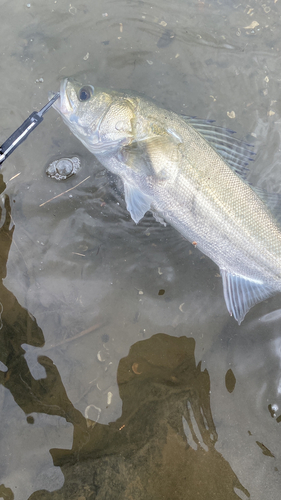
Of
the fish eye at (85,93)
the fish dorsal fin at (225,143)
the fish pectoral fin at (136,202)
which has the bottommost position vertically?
the fish pectoral fin at (136,202)

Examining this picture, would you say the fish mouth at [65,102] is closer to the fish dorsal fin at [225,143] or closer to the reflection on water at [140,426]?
the fish dorsal fin at [225,143]

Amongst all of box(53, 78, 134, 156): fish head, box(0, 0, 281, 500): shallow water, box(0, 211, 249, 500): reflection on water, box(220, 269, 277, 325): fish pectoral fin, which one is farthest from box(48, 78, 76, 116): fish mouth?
box(220, 269, 277, 325): fish pectoral fin

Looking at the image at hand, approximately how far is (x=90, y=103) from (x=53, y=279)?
167 cm

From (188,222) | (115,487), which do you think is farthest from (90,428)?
(188,222)

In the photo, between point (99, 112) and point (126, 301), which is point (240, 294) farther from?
point (99, 112)

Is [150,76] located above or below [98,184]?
above

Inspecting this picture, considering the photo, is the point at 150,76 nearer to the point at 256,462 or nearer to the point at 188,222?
the point at 188,222

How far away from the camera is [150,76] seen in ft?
10.8

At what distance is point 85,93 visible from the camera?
261 centimetres

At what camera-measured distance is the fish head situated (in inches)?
101

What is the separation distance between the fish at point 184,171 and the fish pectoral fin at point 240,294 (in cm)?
12

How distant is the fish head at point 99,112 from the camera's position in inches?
101

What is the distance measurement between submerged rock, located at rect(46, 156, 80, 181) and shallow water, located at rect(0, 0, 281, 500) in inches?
2.6

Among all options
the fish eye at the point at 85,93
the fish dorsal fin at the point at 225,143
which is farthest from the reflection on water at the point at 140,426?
the fish eye at the point at 85,93
